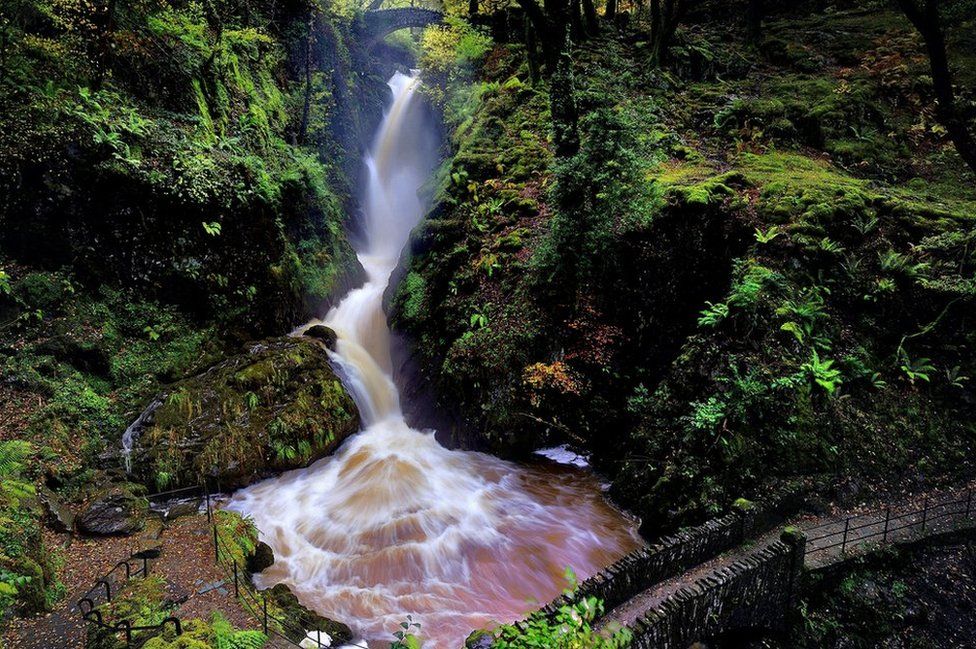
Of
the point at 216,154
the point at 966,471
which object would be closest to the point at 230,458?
the point at 216,154

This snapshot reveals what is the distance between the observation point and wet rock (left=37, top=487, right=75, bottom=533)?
24.0 ft

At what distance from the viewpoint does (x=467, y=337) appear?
1192 centimetres

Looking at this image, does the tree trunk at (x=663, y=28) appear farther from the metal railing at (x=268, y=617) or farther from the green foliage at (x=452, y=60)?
the metal railing at (x=268, y=617)

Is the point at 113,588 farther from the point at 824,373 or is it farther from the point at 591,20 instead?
the point at 591,20

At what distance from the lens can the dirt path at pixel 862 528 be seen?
266 inches

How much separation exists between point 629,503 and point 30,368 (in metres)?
11.9

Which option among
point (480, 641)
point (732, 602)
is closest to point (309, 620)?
point (480, 641)

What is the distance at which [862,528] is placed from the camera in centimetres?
740

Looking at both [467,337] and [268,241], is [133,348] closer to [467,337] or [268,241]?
[268,241]

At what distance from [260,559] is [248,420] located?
3.34 m

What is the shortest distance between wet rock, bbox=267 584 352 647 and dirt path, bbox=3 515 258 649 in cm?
79

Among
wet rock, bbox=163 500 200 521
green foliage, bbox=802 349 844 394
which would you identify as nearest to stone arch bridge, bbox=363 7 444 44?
wet rock, bbox=163 500 200 521

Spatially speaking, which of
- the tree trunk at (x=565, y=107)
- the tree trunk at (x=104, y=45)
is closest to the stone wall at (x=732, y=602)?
the tree trunk at (x=565, y=107)

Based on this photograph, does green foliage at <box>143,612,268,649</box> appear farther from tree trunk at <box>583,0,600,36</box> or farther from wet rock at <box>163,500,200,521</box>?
tree trunk at <box>583,0,600,36</box>
